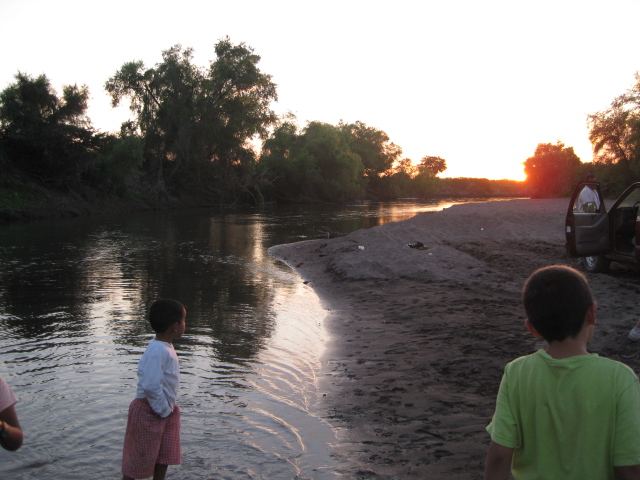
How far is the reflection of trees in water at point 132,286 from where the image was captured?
8.48 metres

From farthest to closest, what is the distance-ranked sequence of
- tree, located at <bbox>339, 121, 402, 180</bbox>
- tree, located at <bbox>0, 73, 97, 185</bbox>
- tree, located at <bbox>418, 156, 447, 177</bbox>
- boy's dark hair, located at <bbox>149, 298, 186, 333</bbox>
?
tree, located at <bbox>418, 156, 447, 177</bbox>
tree, located at <bbox>339, 121, 402, 180</bbox>
tree, located at <bbox>0, 73, 97, 185</bbox>
boy's dark hair, located at <bbox>149, 298, 186, 333</bbox>

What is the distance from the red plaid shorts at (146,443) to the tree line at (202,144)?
3837cm

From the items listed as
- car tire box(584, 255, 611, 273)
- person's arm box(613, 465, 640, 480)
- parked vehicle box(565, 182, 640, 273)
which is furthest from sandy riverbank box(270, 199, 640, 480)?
person's arm box(613, 465, 640, 480)

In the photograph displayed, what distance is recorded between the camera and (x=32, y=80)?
39344 millimetres

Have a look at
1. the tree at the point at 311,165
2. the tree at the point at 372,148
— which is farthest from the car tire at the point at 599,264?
the tree at the point at 372,148

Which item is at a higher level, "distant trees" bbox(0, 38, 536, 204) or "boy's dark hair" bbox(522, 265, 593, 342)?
"distant trees" bbox(0, 38, 536, 204)

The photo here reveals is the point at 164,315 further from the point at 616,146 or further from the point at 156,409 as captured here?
the point at 616,146

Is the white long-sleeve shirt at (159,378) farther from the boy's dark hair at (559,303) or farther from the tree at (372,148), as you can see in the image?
the tree at (372,148)

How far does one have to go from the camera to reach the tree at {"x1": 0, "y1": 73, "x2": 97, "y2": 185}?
3866cm

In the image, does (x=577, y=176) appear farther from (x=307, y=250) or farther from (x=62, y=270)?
(x=62, y=270)

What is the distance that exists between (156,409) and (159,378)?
0.65 ft

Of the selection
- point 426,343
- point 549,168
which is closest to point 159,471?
point 426,343

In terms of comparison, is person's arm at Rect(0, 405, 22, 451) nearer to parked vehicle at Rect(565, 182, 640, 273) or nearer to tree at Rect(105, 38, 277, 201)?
parked vehicle at Rect(565, 182, 640, 273)

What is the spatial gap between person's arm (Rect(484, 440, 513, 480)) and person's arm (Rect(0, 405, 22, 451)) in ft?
6.29
